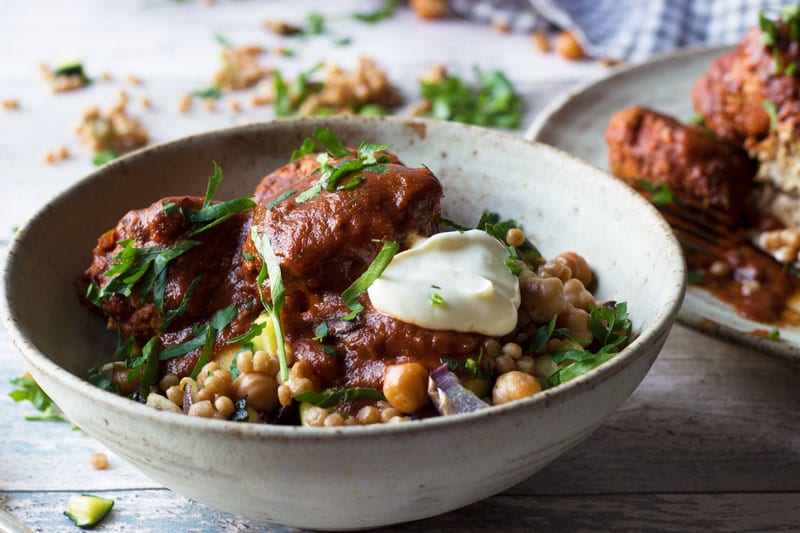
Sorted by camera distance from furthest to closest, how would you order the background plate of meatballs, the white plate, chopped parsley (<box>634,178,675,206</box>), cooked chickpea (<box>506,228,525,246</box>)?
chopped parsley (<box>634,178,675,206</box>)
the background plate of meatballs
the white plate
cooked chickpea (<box>506,228,525,246</box>)

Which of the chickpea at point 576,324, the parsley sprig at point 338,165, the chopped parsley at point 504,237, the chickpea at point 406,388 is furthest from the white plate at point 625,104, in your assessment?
the chickpea at point 406,388

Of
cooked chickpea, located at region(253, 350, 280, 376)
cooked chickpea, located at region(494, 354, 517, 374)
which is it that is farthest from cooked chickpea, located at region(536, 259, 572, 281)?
cooked chickpea, located at region(253, 350, 280, 376)

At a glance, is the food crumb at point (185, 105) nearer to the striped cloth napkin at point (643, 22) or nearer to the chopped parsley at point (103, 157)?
the chopped parsley at point (103, 157)

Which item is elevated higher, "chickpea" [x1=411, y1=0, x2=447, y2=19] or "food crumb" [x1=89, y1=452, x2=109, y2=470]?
"chickpea" [x1=411, y1=0, x2=447, y2=19]

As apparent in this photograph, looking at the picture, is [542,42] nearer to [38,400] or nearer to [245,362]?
[38,400]

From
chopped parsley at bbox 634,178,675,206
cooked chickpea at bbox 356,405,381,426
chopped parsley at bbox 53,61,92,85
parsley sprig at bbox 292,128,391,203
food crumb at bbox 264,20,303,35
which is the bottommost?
chopped parsley at bbox 53,61,92,85

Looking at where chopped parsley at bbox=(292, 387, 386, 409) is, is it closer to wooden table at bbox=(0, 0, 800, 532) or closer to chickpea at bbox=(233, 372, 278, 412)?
chickpea at bbox=(233, 372, 278, 412)
